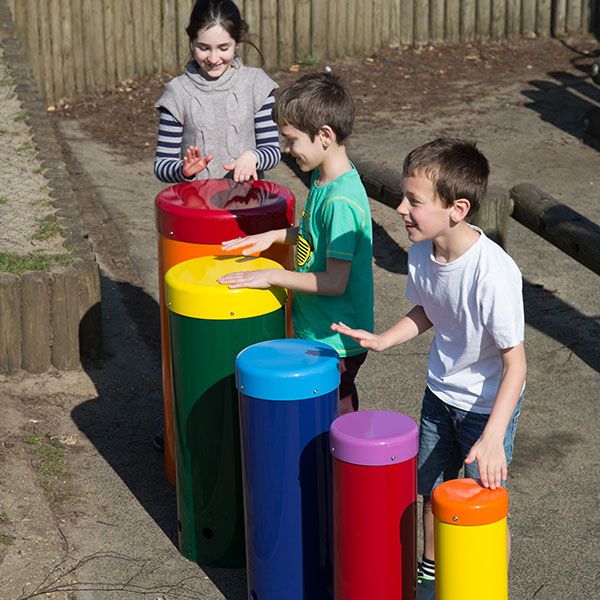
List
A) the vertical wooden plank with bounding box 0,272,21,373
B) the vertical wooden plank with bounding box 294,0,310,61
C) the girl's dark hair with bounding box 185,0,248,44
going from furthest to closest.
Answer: the vertical wooden plank with bounding box 294,0,310,61 → the vertical wooden plank with bounding box 0,272,21,373 → the girl's dark hair with bounding box 185,0,248,44

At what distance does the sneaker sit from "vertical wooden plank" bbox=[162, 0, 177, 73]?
8.39 metres

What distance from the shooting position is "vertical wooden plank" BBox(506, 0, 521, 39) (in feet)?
42.5

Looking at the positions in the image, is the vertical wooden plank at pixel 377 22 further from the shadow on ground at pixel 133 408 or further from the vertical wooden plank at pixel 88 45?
the shadow on ground at pixel 133 408

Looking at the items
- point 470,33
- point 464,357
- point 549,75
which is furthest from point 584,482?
point 470,33

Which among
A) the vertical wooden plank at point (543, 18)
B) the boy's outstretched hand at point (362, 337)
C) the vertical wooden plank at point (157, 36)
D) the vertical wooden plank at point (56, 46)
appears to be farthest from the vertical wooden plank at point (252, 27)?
the boy's outstretched hand at point (362, 337)

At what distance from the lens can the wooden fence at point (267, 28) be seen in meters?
11.4

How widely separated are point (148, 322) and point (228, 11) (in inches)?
92.5

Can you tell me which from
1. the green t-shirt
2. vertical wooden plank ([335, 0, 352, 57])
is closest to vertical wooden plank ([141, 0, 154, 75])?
vertical wooden plank ([335, 0, 352, 57])

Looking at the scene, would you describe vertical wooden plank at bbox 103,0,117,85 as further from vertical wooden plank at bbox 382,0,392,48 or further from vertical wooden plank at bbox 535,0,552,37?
vertical wooden plank at bbox 535,0,552,37

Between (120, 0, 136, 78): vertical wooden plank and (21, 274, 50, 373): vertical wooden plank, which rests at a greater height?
(120, 0, 136, 78): vertical wooden plank

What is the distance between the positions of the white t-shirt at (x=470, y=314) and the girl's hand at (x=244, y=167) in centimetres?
105

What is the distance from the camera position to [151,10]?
38.5 feet

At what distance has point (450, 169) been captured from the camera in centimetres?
373

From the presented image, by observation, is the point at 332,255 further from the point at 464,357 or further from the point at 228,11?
the point at 228,11
